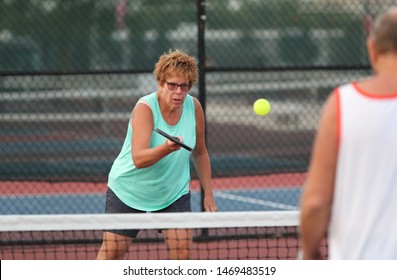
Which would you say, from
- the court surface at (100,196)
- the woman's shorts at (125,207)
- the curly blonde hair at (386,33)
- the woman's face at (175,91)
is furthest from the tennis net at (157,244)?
the curly blonde hair at (386,33)

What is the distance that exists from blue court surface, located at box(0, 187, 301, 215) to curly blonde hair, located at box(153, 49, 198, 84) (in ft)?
13.3

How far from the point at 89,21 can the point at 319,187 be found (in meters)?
13.3

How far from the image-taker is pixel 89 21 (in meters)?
15.7

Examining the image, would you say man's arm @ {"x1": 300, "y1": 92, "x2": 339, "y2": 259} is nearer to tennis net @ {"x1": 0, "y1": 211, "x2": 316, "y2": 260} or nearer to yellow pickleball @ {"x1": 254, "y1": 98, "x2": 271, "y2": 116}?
yellow pickleball @ {"x1": 254, "y1": 98, "x2": 271, "y2": 116}

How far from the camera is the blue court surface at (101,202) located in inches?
360

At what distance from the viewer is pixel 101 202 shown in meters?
9.75

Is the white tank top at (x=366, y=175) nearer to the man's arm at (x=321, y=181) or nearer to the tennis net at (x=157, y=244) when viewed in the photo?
the man's arm at (x=321, y=181)

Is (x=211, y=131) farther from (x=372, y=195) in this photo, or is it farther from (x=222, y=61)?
(x=372, y=195)

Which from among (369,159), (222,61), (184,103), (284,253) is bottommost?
(284,253)

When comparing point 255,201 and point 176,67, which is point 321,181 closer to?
point 176,67

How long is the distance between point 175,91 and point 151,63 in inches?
470

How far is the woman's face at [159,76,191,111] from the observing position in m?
4.98

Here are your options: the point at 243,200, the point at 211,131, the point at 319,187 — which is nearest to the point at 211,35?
the point at 211,131

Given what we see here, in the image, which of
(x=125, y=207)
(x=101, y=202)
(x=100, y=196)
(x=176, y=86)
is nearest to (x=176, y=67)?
(x=176, y=86)
